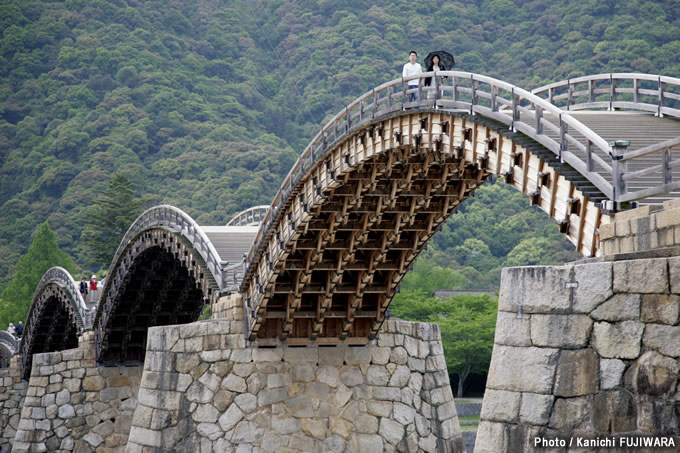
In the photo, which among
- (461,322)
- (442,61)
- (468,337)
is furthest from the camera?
(461,322)

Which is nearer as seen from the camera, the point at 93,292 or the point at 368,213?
the point at 368,213

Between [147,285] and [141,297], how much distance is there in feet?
2.17

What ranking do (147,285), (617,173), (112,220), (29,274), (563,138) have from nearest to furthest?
(617,173) < (563,138) < (147,285) < (29,274) < (112,220)

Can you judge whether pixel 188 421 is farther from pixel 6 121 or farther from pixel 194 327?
pixel 6 121

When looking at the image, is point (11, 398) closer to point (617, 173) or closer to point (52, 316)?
point (52, 316)

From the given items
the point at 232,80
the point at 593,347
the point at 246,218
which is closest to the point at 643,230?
the point at 593,347

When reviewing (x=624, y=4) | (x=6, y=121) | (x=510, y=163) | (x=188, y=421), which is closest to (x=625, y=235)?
(x=510, y=163)

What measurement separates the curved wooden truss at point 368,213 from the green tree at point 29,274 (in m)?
38.0

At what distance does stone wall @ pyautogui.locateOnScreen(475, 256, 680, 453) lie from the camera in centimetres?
662

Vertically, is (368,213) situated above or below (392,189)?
below

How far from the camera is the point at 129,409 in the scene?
98.8 ft

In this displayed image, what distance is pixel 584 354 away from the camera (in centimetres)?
702

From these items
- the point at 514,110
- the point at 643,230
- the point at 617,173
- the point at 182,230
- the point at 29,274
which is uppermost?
the point at 29,274

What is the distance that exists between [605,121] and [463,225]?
4637 centimetres
